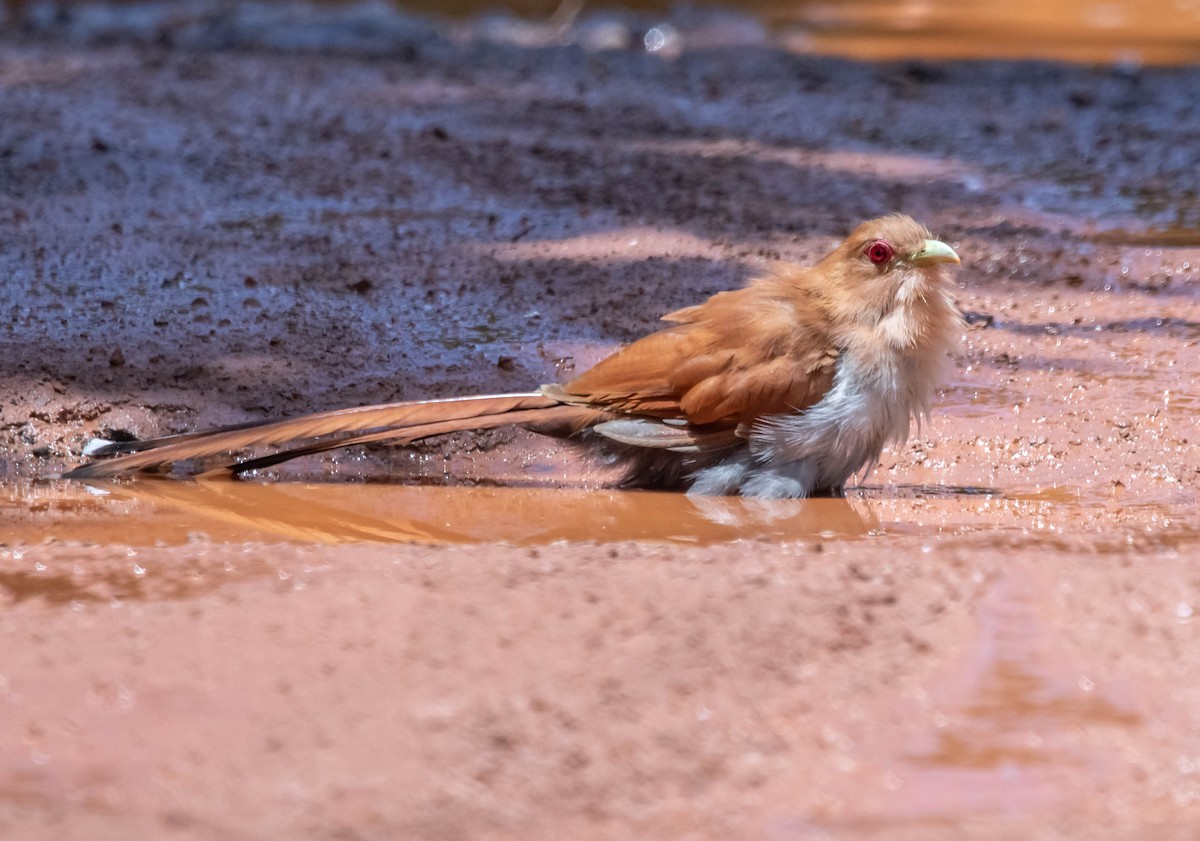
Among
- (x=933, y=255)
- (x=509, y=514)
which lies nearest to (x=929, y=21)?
(x=933, y=255)

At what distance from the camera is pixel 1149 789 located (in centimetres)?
284

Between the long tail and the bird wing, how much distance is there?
13cm

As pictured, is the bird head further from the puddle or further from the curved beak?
the puddle

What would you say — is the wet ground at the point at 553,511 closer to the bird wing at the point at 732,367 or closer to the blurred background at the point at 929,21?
the bird wing at the point at 732,367

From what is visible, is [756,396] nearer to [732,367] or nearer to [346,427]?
[732,367]

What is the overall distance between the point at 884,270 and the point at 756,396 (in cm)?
64

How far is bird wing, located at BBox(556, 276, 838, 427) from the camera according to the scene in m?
5.02

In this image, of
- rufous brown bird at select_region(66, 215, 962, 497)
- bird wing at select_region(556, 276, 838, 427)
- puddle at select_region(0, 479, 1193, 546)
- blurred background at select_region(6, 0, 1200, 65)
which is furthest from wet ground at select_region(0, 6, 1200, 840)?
blurred background at select_region(6, 0, 1200, 65)

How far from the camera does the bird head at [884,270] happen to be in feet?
16.7

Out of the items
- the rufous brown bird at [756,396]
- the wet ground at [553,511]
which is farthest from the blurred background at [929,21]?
the rufous brown bird at [756,396]

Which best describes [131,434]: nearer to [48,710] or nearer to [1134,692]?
[48,710]

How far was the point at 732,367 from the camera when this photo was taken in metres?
5.08

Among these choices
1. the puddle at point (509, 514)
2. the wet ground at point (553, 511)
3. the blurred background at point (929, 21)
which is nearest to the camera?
the wet ground at point (553, 511)

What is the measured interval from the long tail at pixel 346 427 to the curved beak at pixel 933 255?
122cm
